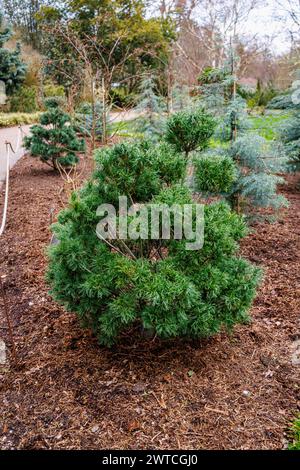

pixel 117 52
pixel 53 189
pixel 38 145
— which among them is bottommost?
pixel 53 189

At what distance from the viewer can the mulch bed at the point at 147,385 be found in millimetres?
2111

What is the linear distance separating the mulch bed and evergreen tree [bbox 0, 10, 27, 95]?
17.6 metres

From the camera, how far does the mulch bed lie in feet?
6.93

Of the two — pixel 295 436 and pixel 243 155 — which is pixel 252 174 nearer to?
pixel 243 155

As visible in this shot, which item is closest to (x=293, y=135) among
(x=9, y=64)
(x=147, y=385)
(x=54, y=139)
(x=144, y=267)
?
(x=54, y=139)

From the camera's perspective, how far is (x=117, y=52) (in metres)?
21.9

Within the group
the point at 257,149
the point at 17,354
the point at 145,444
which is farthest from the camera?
the point at 257,149

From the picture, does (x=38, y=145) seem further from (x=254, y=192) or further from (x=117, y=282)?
(x=117, y=282)

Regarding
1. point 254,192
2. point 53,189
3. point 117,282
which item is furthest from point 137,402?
point 53,189

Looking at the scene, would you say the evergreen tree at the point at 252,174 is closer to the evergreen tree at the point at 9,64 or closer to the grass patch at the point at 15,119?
the grass patch at the point at 15,119

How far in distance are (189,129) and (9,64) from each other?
18.3 m

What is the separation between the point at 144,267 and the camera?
222 centimetres

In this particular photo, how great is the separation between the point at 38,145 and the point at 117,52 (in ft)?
52.7

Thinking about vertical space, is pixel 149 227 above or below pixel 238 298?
above
